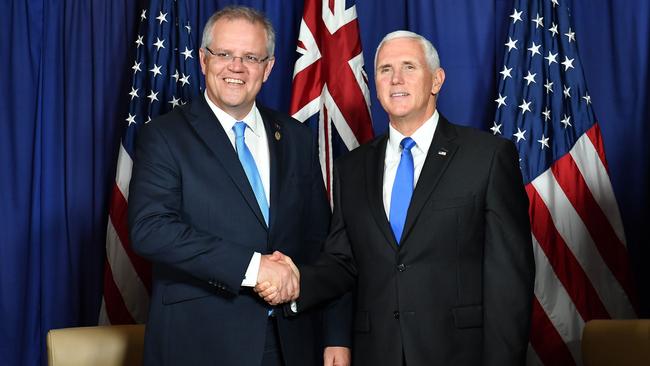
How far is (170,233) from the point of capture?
2752 millimetres

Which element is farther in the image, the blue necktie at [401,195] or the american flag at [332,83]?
the american flag at [332,83]

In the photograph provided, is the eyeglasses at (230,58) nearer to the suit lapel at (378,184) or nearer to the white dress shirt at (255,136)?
the white dress shirt at (255,136)

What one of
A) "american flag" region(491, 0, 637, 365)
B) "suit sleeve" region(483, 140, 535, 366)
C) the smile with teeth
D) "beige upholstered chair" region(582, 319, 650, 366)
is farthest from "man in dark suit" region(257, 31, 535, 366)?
"american flag" region(491, 0, 637, 365)

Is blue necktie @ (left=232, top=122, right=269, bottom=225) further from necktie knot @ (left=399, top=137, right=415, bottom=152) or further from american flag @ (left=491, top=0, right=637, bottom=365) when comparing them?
american flag @ (left=491, top=0, right=637, bottom=365)

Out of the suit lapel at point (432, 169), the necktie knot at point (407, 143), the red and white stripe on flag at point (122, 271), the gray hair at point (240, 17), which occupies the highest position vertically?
the gray hair at point (240, 17)

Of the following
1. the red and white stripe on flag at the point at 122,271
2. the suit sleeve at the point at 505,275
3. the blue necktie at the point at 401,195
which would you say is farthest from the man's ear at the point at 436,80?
the red and white stripe on flag at the point at 122,271

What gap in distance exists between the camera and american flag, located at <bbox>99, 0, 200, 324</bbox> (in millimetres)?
4727

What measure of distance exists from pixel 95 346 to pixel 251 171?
4.02 feet

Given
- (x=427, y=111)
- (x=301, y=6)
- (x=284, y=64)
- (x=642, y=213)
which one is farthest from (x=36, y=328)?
(x=642, y=213)

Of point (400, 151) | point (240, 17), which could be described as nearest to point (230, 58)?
point (240, 17)

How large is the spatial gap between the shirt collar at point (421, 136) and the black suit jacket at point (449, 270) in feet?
0.19

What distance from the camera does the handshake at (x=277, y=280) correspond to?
279 centimetres

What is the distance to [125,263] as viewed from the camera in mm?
4742

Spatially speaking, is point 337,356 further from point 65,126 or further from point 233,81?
point 65,126
